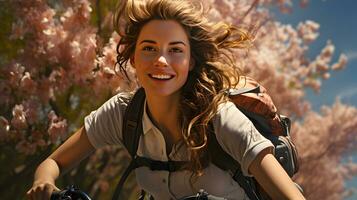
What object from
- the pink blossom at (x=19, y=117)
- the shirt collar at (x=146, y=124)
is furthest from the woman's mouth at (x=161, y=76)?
the pink blossom at (x=19, y=117)

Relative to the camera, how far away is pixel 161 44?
2.89 metres

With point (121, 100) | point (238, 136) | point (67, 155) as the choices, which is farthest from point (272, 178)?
point (67, 155)

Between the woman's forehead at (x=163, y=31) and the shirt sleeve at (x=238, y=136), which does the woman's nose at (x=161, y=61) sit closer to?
the woman's forehead at (x=163, y=31)

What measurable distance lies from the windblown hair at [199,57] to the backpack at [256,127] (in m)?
0.07

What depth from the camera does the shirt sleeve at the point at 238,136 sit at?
268 centimetres

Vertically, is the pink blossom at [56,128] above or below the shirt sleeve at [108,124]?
below

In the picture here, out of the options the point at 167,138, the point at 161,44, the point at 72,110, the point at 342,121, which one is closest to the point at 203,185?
the point at 167,138

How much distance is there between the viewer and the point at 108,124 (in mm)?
3201

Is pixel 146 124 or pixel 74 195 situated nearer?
pixel 74 195

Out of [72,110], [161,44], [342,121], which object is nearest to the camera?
[161,44]

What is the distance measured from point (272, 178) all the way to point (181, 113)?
0.63 m

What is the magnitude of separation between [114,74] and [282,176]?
394cm

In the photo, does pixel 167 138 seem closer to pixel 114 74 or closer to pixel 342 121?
pixel 114 74

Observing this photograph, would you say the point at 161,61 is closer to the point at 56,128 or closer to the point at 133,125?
the point at 133,125
